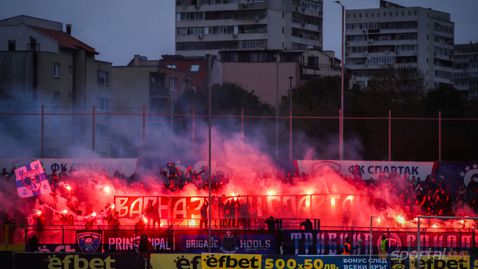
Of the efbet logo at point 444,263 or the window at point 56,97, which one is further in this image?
the window at point 56,97

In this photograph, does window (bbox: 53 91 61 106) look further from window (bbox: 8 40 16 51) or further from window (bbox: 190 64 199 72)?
window (bbox: 190 64 199 72)

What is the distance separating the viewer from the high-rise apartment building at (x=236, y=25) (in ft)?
405

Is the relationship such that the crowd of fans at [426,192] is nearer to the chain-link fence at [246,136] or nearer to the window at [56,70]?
the chain-link fence at [246,136]

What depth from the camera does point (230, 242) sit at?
3200 cm

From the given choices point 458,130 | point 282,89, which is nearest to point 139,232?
point 458,130

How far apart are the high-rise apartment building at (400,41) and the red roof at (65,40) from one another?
79.4m

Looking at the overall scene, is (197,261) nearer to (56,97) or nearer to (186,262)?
(186,262)

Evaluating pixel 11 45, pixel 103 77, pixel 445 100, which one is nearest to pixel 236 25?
pixel 445 100

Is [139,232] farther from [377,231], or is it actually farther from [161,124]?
[161,124]

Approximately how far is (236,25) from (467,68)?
6047 cm

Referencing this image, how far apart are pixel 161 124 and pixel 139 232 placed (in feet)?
68.5

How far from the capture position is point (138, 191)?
124 feet

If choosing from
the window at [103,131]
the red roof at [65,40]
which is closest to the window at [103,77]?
the red roof at [65,40]

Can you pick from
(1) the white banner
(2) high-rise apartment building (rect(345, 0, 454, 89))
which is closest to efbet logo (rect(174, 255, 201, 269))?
(1) the white banner
